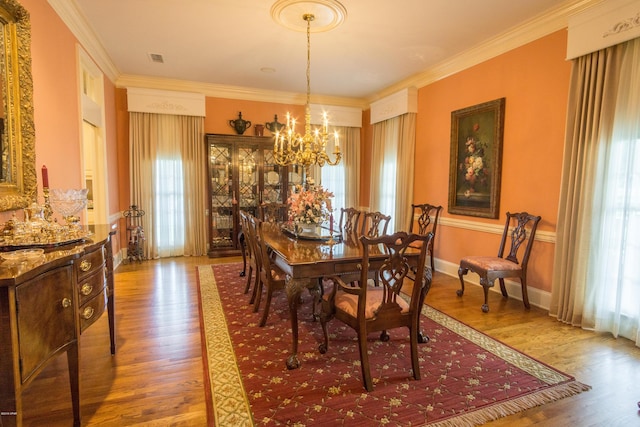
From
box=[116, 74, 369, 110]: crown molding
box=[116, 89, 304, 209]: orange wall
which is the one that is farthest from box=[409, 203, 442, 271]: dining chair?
A: box=[116, 89, 304, 209]: orange wall

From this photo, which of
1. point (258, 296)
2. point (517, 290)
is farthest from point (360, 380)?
point (517, 290)

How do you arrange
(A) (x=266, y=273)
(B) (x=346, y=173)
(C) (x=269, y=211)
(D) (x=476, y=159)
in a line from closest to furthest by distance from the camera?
(A) (x=266, y=273) → (D) (x=476, y=159) → (C) (x=269, y=211) → (B) (x=346, y=173)

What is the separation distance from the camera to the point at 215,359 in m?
2.44

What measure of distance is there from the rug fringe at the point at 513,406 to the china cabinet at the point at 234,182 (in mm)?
4460

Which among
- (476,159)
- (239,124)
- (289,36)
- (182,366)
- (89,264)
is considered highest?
(289,36)

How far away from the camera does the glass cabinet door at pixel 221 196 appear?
575 cm

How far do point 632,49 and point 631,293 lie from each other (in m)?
1.98

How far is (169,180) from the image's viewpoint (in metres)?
5.64

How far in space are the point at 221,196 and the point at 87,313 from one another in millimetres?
4007

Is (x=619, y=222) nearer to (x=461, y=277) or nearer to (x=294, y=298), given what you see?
(x=461, y=277)

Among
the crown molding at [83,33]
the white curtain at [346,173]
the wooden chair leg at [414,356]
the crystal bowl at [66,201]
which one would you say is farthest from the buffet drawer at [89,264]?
the white curtain at [346,173]

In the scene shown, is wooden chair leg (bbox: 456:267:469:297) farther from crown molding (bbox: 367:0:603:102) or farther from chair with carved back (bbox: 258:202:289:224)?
crown molding (bbox: 367:0:603:102)

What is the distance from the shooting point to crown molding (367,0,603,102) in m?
3.15

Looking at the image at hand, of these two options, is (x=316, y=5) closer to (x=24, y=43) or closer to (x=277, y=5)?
(x=277, y=5)
